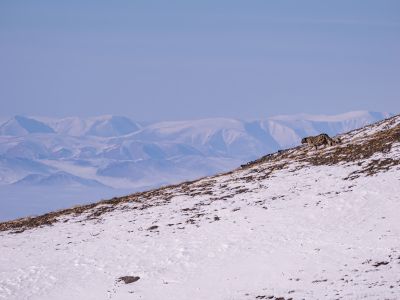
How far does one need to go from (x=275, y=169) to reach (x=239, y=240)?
16529 mm

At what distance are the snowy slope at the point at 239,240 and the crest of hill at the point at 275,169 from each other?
0.18 m

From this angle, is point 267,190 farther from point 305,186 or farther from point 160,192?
point 160,192

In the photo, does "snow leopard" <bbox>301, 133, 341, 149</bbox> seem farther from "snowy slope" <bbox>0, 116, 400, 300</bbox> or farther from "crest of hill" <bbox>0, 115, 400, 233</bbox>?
"snowy slope" <bbox>0, 116, 400, 300</bbox>

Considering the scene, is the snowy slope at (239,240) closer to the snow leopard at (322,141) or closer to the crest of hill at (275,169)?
the crest of hill at (275,169)

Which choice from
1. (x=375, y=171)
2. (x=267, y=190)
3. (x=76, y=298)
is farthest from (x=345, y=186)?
(x=76, y=298)

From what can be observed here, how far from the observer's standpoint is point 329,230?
108ft

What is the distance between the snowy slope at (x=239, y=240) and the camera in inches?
1091

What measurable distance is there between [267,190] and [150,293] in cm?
1616

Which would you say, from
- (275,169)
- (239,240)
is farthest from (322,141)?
(239,240)

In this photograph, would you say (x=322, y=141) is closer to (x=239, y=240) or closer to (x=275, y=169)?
(x=275, y=169)

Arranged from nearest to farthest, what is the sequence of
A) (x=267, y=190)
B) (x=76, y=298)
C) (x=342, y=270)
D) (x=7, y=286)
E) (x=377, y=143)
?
(x=342, y=270)
(x=76, y=298)
(x=7, y=286)
(x=267, y=190)
(x=377, y=143)

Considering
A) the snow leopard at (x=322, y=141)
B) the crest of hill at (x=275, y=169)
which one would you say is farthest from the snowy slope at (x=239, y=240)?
the snow leopard at (x=322, y=141)

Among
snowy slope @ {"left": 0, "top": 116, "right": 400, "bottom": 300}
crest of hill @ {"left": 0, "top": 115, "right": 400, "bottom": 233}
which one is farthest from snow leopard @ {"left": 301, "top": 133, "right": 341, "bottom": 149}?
snowy slope @ {"left": 0, "top": 116, "right": 400, "bottom": 300}

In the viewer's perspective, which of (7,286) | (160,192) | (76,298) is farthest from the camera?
(160,192)
